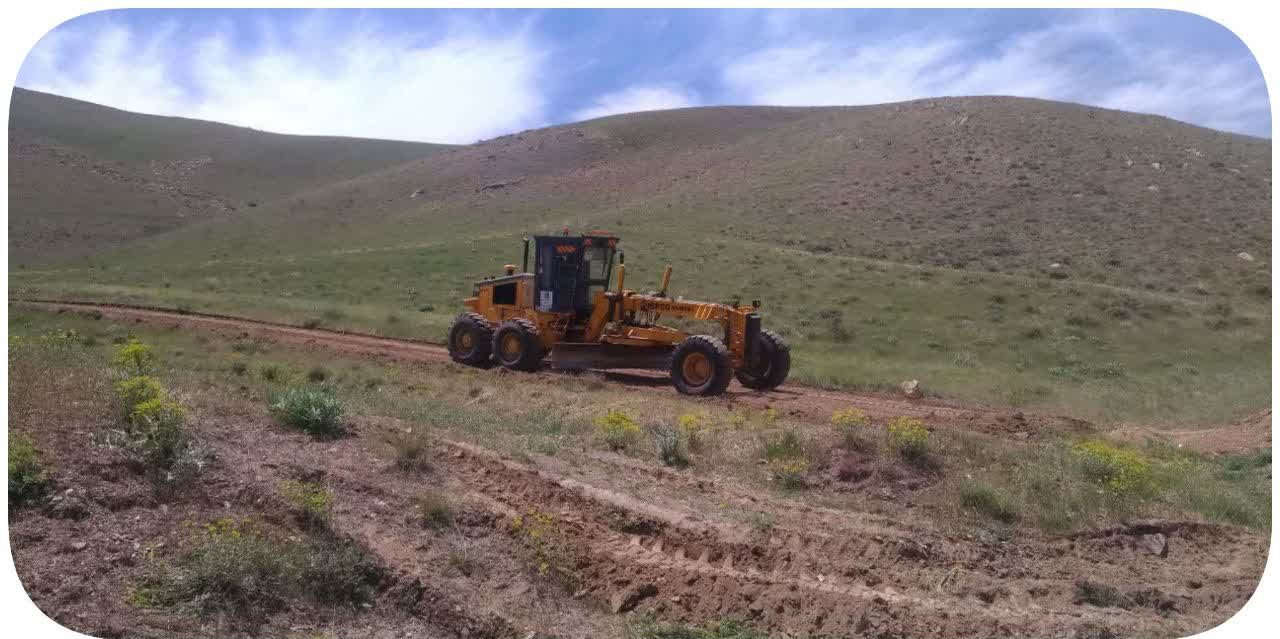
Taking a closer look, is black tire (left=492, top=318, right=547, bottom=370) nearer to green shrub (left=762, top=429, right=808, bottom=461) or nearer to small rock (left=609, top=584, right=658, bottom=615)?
green shrub (left=762, top=429, right=808, bottom=461)

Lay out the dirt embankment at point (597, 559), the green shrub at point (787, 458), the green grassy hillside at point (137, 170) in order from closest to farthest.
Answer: the dirt embankment at point (597, 559) → the green shrub at point (787, 458) → the green grassy hillside at point (137, 170)

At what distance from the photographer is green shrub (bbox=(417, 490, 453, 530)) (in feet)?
23.2

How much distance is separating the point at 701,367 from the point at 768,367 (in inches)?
68.8

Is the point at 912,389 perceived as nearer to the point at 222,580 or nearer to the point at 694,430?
the point at 694,430

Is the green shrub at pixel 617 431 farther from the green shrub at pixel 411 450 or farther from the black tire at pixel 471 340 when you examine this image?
the black tire at pixel 471 340

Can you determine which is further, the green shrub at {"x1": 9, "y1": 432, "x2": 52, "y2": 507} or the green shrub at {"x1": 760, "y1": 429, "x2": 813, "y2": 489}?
the green shrub at {"x1": 760, "y1": 429, "x2": 813, "y2": 489}

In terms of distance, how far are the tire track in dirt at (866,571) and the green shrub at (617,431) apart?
7.62 feet

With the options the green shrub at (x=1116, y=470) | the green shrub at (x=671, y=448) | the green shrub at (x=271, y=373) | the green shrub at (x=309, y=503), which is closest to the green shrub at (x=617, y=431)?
the green shrub at (x=671, y=448)

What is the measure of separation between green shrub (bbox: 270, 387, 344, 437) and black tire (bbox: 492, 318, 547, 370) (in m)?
8.97

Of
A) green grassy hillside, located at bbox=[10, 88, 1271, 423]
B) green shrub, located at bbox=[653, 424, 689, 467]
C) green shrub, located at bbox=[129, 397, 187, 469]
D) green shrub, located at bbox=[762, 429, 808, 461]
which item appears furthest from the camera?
green grassy hillside, located at bbox=[10, 88, 1271, 423]

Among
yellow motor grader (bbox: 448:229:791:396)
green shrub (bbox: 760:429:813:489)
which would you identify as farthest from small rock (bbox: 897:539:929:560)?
yellow motor grader (bbox: 448:229:791:396)

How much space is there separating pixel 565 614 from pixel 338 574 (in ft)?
5.08

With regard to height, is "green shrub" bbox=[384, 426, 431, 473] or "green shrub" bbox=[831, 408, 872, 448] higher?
"green shrub" bbox=[831, 408, 872, 448]

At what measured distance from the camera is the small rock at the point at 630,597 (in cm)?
641
